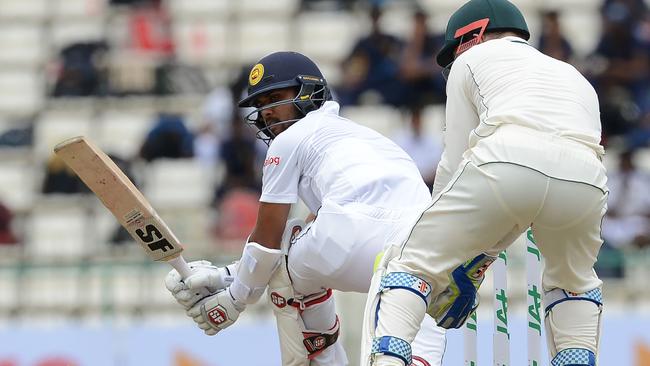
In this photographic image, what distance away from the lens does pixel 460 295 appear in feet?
18.0

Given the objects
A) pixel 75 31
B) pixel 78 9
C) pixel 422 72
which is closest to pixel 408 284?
pixel 422 72

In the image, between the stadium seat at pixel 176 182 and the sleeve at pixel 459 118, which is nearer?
the sleeve at pixel 459 118

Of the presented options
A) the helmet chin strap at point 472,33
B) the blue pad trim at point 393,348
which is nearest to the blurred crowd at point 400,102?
the helmet chin strap at point 472,33

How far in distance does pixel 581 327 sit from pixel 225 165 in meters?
6.18

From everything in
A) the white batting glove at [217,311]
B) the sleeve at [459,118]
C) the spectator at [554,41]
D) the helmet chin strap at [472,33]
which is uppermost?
the helmet chin strap at [472,33]

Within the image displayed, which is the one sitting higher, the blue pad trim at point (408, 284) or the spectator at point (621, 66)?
the blue pad trim at point (408, 284)

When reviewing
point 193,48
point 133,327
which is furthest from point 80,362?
point 193,48

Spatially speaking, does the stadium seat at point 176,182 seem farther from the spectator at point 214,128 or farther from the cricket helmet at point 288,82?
the cricket helmet at point 288,82

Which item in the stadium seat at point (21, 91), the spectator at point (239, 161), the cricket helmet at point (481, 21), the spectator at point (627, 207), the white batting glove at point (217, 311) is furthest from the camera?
the stadium seat at point (21, 91)

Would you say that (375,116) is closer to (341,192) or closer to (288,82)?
(288,82)

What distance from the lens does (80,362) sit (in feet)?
32.0

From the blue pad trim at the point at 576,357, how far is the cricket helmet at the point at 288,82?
180 cm

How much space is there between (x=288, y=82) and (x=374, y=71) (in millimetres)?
5426

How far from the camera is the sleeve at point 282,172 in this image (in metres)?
6.28
